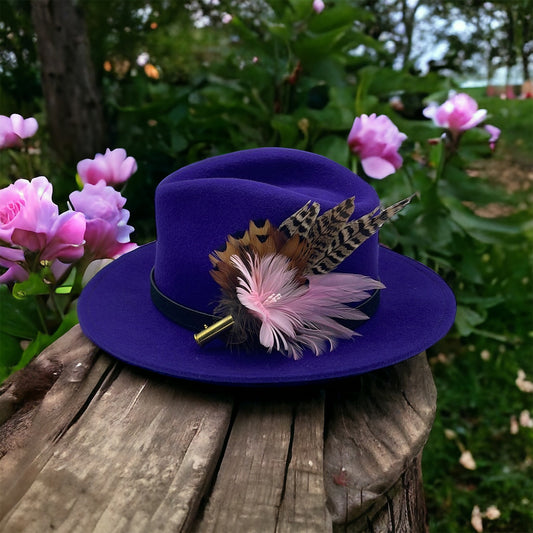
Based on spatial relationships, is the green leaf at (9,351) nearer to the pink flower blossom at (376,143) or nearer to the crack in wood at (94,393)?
the crack in wood at (94,393)

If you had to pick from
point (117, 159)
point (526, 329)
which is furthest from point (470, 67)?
point (117, 159)

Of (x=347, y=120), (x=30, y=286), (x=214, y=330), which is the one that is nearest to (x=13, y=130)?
(x=30, y=286)

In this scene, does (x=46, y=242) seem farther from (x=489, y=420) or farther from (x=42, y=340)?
(x=489, y=420)

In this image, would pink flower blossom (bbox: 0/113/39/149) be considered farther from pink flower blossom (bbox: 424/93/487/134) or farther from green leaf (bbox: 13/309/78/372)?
pink flower blossom (bbox: 424/93/487/134)

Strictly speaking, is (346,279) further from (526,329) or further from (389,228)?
(526,329)

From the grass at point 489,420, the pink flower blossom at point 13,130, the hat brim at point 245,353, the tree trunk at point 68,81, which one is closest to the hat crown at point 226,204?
the hat brim at point 245,353

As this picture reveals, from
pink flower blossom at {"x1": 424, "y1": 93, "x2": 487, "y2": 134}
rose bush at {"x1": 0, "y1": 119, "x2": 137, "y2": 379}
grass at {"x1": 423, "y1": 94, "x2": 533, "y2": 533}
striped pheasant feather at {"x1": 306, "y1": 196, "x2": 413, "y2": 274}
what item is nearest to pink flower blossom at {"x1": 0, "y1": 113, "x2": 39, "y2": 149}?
rose bush at {"x1": 0, "y1": 119, "x2": 137, "y2": 379}
